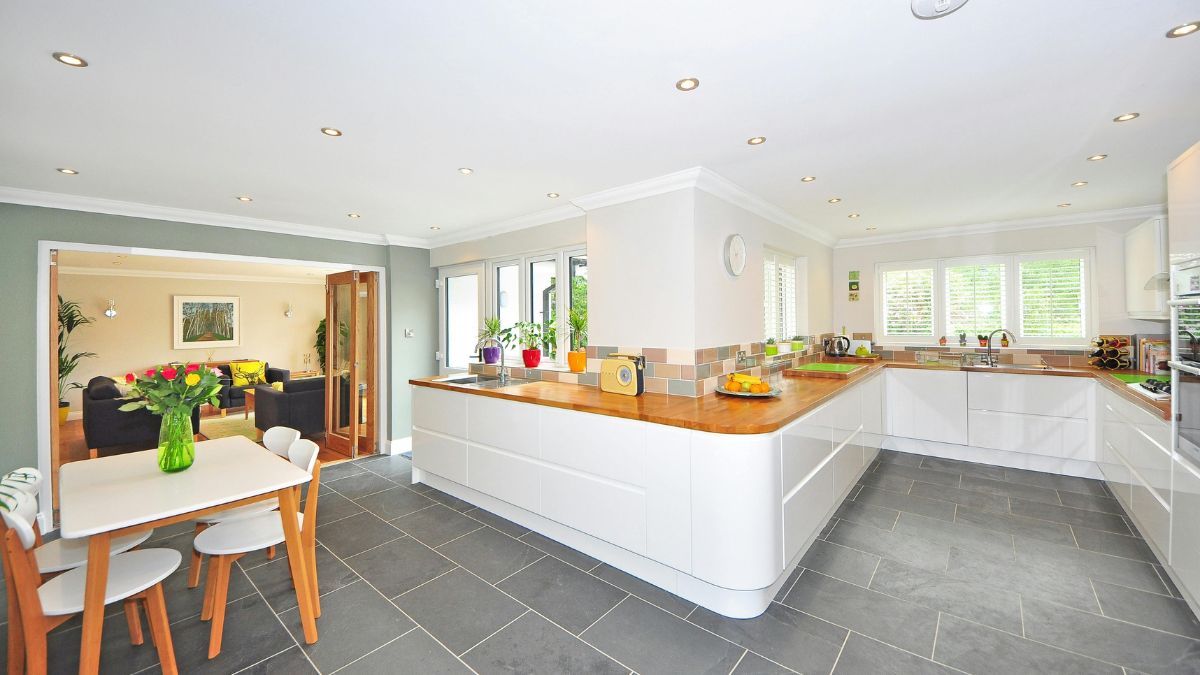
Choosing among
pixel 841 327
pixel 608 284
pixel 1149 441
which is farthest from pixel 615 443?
pixel 841 327

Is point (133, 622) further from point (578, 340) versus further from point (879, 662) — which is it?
point (879, 662)

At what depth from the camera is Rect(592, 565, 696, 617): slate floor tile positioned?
231cm

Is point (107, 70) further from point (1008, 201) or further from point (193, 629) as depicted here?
point (1008, 201)

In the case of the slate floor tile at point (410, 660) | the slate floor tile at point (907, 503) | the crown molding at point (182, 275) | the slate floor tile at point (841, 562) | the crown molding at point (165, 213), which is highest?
the crown molding at point (182, 275)

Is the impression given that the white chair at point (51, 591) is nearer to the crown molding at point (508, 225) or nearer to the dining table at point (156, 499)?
the dining table at point (156, 499)

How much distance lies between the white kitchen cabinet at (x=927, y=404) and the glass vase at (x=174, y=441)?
17.0 ft

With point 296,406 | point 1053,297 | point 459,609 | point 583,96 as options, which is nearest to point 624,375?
point 459,609

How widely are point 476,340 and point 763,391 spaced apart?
3263mm

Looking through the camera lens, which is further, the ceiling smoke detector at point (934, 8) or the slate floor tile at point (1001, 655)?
the slate floor tile at point (1001, 655)

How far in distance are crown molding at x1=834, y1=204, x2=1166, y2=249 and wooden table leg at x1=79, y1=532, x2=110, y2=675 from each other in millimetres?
6004

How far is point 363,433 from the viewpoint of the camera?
5227 mm

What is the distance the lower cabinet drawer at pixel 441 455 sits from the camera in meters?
3.60

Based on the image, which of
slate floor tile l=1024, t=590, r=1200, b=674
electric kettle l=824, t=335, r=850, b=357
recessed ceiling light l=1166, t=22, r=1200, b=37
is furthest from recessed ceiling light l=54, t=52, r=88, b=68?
electric kettle l=824, t=335, r=850, b=357

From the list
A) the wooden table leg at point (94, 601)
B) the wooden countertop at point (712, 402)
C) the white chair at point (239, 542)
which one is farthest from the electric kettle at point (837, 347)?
the wooden table leg at point (94, 601)
